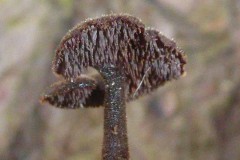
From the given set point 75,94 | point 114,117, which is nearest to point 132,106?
point 75,94

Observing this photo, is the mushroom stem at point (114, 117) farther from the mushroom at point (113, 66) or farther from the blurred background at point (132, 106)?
the blurred background at point (132, 106)

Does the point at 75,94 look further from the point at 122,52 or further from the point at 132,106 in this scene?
the point at 132,106

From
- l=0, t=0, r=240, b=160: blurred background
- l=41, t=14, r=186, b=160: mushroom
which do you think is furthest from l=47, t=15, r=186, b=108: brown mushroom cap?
l=0, t=0, r=240, b=160: blurred background

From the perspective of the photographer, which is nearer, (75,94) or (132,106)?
(75,94)

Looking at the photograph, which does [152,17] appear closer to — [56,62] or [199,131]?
[199,131]

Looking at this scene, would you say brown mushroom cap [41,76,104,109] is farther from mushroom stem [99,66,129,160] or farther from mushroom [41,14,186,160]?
mushroom stem [99,66,129,160]

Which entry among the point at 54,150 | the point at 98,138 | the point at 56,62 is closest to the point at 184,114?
the point at 98,138

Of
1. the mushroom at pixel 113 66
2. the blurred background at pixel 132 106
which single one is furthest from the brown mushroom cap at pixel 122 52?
the blurred background at pixel 132 106
